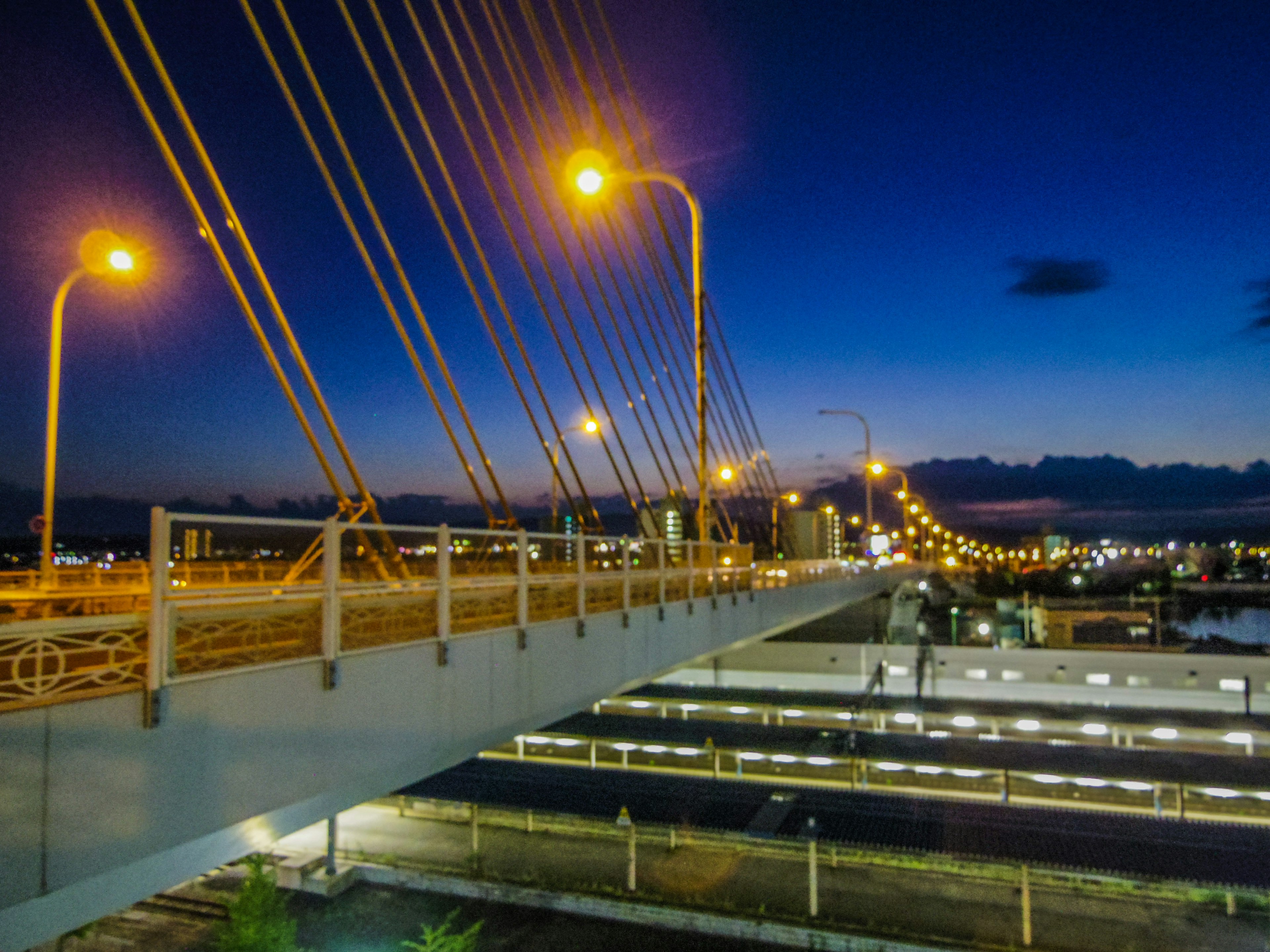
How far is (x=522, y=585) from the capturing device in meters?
8.88

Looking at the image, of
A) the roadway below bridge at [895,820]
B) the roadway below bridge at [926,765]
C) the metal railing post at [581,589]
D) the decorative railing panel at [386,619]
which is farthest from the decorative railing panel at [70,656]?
the roadway below bridge at [926,765]

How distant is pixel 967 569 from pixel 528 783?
426 feet

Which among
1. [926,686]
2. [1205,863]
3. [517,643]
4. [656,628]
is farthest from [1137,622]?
[517,643]

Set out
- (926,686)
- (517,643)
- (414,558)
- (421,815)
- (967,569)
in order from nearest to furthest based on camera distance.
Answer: (517,643) → (414,558) → (421,815) → (926,686) → (967,569)

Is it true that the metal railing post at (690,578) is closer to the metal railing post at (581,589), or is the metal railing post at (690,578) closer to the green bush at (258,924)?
the metal railing post at (581,589)

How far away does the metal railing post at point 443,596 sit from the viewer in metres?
7.39

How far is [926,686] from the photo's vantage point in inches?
1352

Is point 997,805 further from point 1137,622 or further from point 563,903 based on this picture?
point 1137,622

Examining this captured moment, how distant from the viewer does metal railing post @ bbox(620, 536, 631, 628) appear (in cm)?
1173

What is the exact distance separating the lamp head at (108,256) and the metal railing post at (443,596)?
36.8ft

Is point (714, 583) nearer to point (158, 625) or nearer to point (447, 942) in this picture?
point (447, 942)

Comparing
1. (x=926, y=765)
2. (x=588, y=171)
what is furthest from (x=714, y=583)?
(x=926, y=765)

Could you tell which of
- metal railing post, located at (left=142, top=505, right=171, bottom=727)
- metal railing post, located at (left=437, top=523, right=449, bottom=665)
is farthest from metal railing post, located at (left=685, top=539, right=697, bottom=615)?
metal railing post, located at (left=142, top=505, right=171, bottom=727)

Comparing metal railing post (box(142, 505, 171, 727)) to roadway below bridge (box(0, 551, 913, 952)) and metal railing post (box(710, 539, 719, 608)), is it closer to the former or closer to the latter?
roadway below bridge (box(0, 551, 913, 952))
